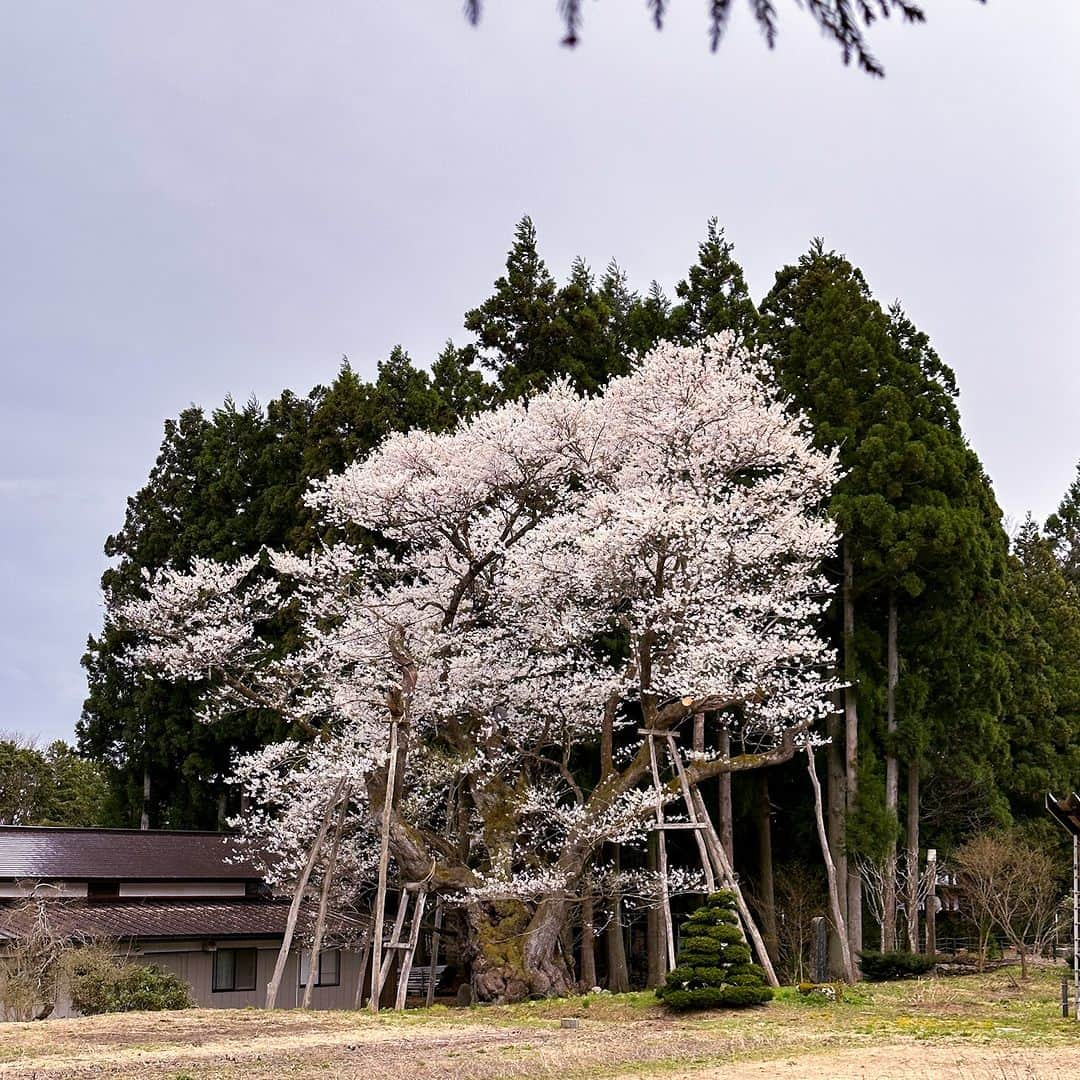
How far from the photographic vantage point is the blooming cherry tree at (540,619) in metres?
15.3

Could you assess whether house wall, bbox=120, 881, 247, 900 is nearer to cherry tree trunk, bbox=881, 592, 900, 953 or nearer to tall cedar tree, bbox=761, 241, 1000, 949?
tall cedar tree, bbox=761, 241, 1000, 949

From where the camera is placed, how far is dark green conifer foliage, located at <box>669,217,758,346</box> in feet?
73.1

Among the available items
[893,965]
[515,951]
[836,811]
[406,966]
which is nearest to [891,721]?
[836,811]

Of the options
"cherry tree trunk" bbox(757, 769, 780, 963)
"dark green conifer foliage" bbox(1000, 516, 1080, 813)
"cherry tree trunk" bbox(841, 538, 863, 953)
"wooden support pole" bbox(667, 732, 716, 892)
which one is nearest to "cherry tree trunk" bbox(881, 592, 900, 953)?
"cherry tree trunk" bbox(841, 538, 863, 953)

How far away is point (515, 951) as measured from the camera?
1535 cm

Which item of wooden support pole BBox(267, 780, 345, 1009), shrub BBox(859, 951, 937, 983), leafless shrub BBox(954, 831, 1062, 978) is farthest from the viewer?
leafless shrub BBox(954, 831, 1062, 978)

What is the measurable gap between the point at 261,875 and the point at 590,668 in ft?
24.1

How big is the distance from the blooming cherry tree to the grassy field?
9.47 ft

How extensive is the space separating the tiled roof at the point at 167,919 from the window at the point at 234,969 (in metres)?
0.47

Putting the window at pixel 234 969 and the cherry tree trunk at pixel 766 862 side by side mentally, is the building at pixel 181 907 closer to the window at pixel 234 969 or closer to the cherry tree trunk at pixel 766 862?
the window at pixel 234 969

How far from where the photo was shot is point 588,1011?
12.2 m

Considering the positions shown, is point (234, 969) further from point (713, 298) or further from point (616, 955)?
point (713, 298)

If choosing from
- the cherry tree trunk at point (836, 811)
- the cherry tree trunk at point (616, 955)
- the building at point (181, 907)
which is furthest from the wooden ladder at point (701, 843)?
the building at point (181, 907)

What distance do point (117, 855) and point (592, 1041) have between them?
12634 millimetres
